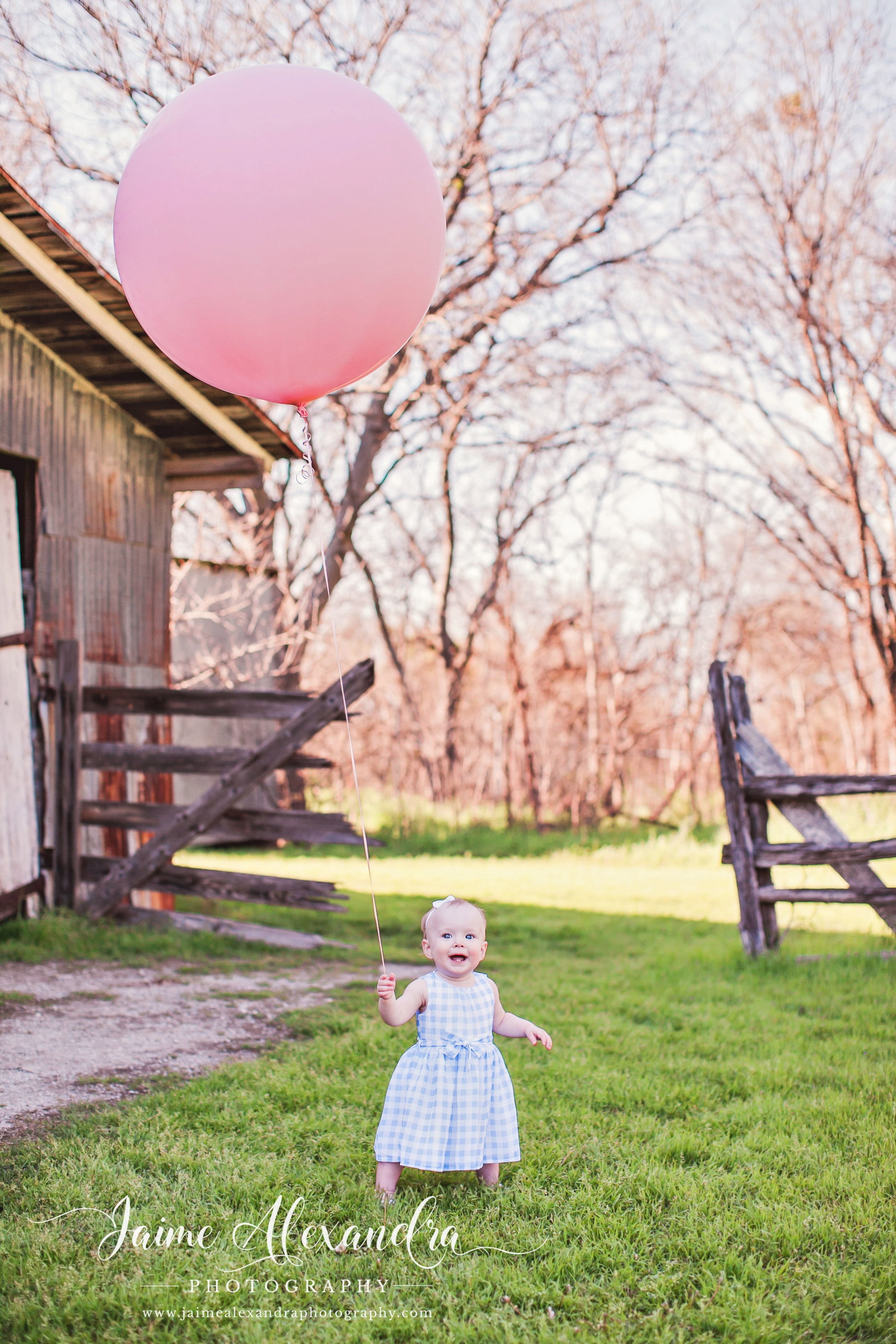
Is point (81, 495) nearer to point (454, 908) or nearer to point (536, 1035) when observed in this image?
point (454, 908)

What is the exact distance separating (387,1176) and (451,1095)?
28 cm

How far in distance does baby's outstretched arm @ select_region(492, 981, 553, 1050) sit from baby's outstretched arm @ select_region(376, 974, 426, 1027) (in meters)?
0.24

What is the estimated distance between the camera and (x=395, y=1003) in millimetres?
2873

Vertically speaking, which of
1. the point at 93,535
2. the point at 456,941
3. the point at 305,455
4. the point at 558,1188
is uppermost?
the point at 93,535

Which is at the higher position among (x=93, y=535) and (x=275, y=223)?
(x=275, y=223)

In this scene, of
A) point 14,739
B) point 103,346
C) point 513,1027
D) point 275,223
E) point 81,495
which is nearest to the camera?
point 513,1027

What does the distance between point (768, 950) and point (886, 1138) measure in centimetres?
281

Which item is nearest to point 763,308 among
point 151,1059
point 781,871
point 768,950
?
point 781,871

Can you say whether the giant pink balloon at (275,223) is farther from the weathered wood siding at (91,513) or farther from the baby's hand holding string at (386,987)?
the weathered wood siding at (91,513)

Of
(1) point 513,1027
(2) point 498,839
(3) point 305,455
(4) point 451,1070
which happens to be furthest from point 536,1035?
(2) point 498,839

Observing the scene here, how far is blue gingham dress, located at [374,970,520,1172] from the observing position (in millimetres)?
2871

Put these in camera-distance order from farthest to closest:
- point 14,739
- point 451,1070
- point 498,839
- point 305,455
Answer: point 498,839 → point 14,739 → point 305,455 → point 451,1070

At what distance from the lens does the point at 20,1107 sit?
3.52 m

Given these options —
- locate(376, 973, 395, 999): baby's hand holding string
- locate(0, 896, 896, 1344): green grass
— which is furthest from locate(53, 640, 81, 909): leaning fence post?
locate(376, 973, 395, 999): baby's hand holding string
